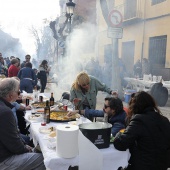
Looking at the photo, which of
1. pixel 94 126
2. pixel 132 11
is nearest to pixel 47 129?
pixel 94 126

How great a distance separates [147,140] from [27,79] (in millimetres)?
5142

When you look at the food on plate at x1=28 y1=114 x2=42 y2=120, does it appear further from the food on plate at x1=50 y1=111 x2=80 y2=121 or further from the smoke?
the smoke

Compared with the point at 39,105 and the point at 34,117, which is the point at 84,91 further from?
the point at 34,117

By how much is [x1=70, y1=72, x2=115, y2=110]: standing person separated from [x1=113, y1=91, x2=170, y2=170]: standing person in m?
1.76

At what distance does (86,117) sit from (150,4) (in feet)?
37.0

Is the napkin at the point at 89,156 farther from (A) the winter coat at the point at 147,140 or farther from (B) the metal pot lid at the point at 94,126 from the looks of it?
(A) the winter coat at the point at 147,140

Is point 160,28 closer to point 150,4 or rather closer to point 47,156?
point 150,4

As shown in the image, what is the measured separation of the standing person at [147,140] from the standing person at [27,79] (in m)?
4.86

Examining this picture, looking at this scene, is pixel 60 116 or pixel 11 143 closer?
pixel 11 143

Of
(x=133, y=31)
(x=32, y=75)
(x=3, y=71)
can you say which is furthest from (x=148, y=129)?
(x=133, y=31)

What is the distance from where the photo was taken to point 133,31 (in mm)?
15203

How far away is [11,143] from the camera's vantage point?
2.43 metres

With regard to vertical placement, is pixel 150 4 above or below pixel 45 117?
above

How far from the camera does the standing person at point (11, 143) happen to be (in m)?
2.38
